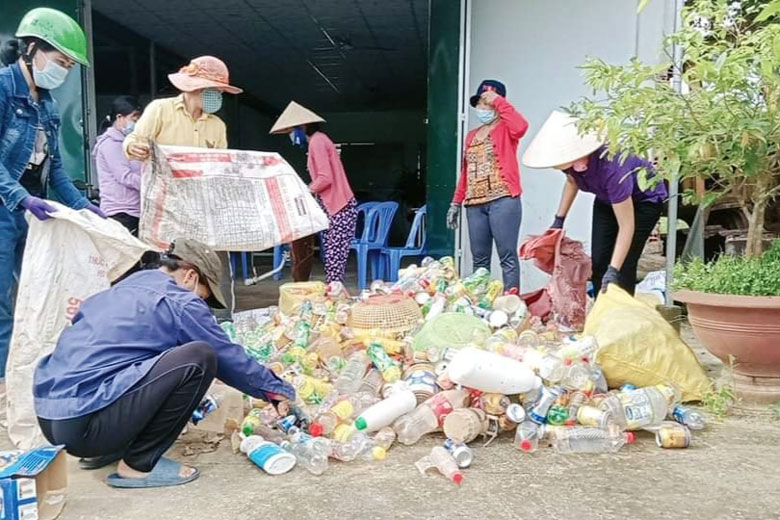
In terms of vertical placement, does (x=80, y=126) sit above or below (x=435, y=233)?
above

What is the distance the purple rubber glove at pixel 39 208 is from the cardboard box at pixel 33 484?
2.58ft

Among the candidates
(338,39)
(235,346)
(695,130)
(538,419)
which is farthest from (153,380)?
(338,39)

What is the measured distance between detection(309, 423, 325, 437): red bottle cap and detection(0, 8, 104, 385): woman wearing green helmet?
1.26 m

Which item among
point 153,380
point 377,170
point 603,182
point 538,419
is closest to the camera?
point 153,380

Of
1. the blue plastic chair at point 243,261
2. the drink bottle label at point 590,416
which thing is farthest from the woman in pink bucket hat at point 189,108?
the blue plastic chair at point 243,261

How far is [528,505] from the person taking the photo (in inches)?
74.9

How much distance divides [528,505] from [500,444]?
1.60 feet

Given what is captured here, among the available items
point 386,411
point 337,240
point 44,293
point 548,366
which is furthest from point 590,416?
point 337,240

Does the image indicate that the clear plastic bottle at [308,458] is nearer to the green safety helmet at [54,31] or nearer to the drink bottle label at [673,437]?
the drink bottle label at [673,437]

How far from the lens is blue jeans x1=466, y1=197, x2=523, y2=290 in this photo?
3.74 meters

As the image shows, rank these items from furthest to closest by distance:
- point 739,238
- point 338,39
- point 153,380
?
point 338,39
point 739,238
point 153,380

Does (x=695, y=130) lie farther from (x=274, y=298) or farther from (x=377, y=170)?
(x=377, y=170)

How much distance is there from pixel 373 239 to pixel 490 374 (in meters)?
4.06

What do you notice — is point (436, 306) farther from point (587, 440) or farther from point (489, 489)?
point (489, 489)
